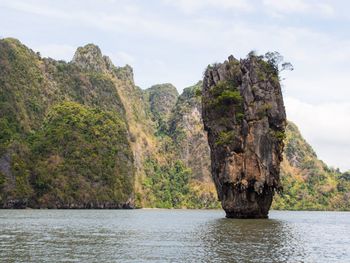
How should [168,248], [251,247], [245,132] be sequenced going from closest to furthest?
[168,248]
[251,247]
[245,132]

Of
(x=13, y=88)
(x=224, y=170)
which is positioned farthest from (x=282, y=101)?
(x=13, y=88)

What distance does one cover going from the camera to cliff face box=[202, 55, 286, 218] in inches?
3423

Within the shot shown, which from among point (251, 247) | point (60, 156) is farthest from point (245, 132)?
point (60, 156)

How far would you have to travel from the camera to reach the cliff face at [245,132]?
86.9m

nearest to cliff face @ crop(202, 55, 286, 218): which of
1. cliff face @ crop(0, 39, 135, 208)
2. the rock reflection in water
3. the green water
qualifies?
the rock reflection in water

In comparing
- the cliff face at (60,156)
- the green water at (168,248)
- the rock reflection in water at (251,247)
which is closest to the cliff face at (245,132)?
the rock reflection in water at (251,247)

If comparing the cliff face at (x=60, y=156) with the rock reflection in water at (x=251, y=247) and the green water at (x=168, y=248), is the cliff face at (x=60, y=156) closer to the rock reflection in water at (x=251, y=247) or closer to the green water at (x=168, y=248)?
the green water at (x=168, y=248)

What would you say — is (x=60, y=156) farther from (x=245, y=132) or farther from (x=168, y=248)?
(x=168, y=248)

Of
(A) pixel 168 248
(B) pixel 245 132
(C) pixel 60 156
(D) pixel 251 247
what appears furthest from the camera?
(C) pixel 60 156

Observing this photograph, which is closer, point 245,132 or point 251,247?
point 251,247

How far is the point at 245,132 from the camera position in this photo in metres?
87.9

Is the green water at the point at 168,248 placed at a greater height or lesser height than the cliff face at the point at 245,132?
lesser

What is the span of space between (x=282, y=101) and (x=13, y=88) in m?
126

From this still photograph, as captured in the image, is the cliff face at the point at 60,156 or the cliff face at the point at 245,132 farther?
the cliff face at the point at 60,156
